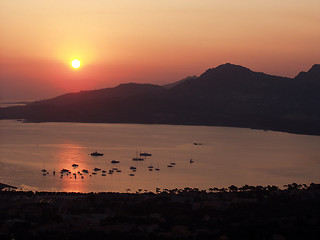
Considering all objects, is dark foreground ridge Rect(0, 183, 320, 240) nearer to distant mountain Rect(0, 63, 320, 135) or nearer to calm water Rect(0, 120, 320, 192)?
calm water Rect(0, 120, 320, 192)

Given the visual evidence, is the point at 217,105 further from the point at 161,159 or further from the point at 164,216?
the point at 164,216

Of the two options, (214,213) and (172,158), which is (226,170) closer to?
(172,158)

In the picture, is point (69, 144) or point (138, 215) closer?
point (138, 215)

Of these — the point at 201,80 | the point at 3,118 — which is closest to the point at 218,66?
the point at 201,80

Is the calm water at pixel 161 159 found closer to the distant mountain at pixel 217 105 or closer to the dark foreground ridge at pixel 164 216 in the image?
the dark foreground ridge at pixel 164 216

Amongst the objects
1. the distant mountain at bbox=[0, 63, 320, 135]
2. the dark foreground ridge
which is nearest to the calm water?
the dark foreground ridge

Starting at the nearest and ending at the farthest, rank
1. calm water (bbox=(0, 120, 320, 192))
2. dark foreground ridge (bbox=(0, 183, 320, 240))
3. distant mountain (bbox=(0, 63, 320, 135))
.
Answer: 1. dark foreground ridge (bbox=(0, 183, 320, 240))
2. calm water (bbox=(0, 120, 320, 192))
3. distant mountain (bbox=(0, 63, 320, 135))
